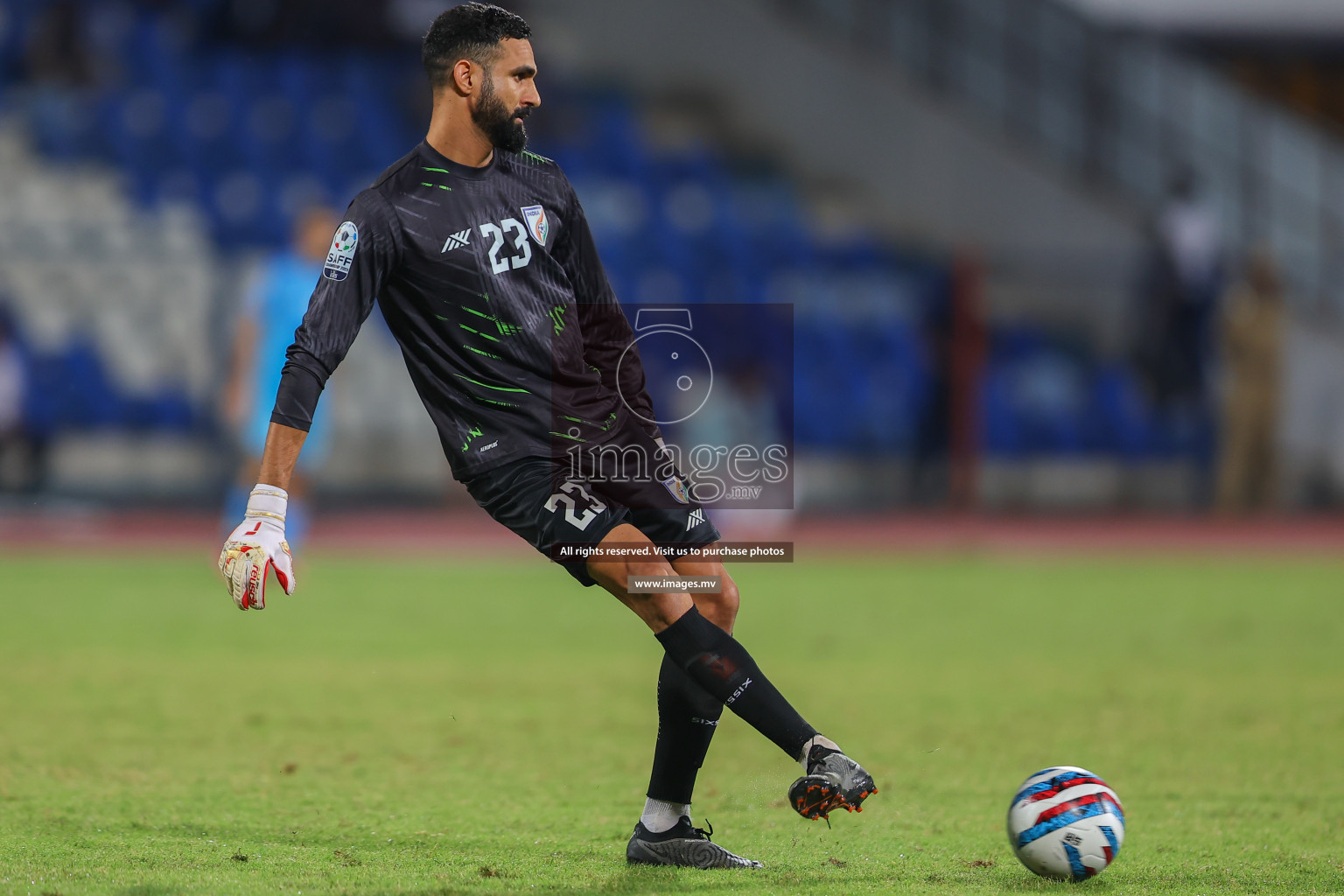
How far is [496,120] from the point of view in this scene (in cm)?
460

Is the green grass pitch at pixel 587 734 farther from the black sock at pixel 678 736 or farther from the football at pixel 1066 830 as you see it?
the black sock at pixel 678 736

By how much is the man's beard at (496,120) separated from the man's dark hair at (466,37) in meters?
0.09

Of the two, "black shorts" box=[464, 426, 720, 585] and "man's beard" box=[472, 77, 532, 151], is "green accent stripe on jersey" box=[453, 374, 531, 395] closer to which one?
"black shorts" box=[464, 426, 720, 585]

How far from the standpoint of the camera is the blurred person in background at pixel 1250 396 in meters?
16.7

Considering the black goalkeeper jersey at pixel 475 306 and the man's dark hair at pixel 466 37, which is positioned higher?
the man's dark hair at pixel 466 37

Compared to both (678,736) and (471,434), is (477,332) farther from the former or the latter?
(678,736)

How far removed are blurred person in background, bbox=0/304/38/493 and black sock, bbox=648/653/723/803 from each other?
1248 cm

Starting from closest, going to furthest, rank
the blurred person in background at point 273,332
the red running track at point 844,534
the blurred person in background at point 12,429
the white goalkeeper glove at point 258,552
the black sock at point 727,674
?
the white goalkeeper glove at point 258,552
the black sock at point 727,674
the blurred person in background at point 273,332
the red running track at point 844,534
the blurred person in background at point 12,429

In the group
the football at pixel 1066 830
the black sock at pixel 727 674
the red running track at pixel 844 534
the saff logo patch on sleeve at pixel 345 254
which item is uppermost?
the saff logo patch on sleeve at pixel 345 254

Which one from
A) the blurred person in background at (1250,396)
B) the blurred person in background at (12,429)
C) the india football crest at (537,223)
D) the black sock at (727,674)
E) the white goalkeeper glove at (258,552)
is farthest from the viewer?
the blurred person in background at (1250,396)

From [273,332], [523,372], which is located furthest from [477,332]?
[273,332]

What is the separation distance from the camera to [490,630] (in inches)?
401

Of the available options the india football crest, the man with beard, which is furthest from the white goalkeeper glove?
the india football crest

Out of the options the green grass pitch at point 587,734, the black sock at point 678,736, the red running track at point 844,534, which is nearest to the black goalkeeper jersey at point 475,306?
the black sock at point 678,736
